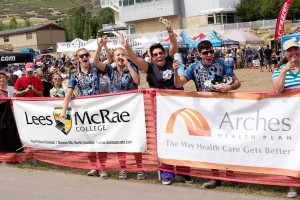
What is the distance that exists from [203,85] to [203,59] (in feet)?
1.15

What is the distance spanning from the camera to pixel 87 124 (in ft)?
24.8

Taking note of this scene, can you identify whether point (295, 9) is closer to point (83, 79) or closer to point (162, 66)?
point (83, 79)

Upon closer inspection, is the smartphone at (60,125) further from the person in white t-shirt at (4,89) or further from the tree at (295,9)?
the tree at (295,9)

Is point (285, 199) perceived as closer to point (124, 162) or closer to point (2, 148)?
point (124, 162)

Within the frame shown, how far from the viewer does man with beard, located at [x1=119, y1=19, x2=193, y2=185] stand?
6.62 m

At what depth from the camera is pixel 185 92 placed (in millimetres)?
6438

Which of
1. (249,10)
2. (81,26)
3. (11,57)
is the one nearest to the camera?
(11,57)

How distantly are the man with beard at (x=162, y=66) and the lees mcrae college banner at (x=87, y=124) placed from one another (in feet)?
1.32

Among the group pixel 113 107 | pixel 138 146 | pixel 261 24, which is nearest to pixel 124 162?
pixel 138 146

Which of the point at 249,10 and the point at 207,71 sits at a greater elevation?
the point at 249,10

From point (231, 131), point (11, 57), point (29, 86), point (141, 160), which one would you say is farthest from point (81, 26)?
point (231, 131)

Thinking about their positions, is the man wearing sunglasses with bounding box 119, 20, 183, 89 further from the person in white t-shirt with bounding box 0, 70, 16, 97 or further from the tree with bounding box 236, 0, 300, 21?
the tree with bounding box 236, 0, 300, 21

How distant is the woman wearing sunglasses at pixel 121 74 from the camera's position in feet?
23.3

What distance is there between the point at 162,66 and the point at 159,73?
111 millimetres
